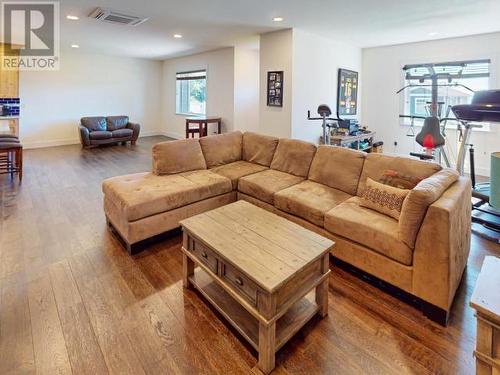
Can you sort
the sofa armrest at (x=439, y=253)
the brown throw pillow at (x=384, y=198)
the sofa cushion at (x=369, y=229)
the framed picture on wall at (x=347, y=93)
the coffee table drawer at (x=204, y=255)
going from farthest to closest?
the framed picture on wall at (x=347, y=93) → the brown throw pillow at (x=384, y=198) → the sofa cushion at (x=369, y=229) → the coffee table drawer at (x=204, y=255) → the sofa armrest at (x=439, y=253)

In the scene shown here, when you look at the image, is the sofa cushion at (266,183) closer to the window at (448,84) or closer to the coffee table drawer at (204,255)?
the coffee table drawer at (204,255)

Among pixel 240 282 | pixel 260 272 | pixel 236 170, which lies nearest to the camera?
pixel 260 272

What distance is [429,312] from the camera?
1.93 meters

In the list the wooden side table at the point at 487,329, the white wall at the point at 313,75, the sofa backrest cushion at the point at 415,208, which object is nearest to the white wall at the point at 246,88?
the white wall at the point at 313,75

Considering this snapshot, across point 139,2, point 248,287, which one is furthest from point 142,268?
point 139,2

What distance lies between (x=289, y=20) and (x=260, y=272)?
162 inches

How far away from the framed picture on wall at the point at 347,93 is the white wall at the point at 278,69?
5.04 ft

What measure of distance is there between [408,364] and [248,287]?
93cm

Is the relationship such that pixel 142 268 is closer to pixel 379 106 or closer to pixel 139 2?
pixel 139 2

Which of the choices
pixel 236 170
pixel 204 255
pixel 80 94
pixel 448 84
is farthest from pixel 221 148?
pixel 80 94

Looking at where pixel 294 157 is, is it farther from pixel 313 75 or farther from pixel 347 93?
pixel 347 93

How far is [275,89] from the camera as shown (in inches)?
207

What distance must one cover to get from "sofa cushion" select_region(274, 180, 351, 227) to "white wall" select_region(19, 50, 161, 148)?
25.1ft

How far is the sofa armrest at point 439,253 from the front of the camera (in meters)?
1.82
